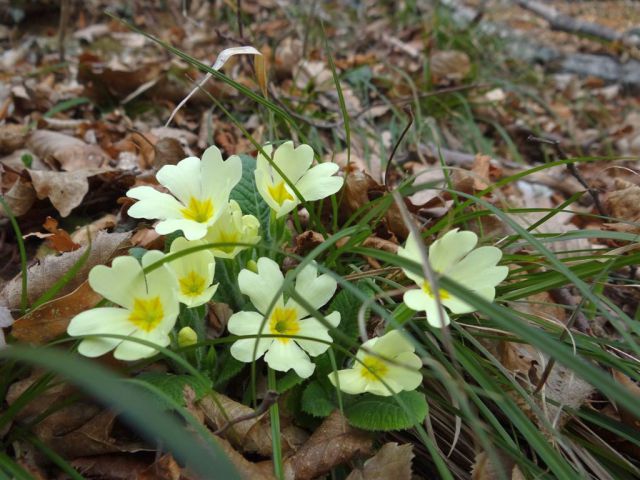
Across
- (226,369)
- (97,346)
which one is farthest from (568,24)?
(97,346)

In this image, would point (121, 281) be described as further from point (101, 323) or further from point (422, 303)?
point (422, 303)

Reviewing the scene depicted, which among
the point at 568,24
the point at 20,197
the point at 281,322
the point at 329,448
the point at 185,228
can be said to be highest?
the point at 185,228

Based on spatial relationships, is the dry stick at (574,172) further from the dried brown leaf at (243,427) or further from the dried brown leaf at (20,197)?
the dried brown leaf at (20,197)

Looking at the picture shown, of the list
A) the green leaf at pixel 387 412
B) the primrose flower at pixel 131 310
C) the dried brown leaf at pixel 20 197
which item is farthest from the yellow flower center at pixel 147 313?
the dried brown leaf at pixel 20 197

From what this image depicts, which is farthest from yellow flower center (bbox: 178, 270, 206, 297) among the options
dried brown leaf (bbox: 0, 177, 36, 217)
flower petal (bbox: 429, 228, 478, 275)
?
dried brown leaf (bbox: 0, 177, 36, 217)

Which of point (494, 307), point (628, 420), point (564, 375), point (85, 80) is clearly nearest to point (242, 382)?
point (494, 307)

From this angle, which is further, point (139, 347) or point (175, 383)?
point (175, 383)

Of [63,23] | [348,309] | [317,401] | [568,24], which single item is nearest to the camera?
[317,401]
